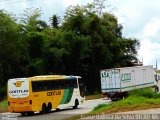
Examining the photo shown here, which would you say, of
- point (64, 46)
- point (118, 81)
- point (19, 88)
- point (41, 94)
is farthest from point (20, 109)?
point (64, 46)

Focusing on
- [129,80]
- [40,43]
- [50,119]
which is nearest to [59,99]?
[50,119]

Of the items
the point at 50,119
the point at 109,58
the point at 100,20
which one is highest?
the point at 100,20

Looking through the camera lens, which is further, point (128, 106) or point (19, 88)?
point (19, 88)

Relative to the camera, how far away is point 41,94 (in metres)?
36.4

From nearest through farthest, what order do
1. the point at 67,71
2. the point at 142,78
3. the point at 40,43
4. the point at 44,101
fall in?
the point at 44,101
the point at 142,78
the point at 40,43
the point at 67,71

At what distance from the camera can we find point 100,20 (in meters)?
69.1

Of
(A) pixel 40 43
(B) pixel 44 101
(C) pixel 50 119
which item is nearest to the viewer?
(C) pixel 50 119

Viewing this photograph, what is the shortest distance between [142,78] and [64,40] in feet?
53.3

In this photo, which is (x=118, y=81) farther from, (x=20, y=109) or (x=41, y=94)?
(x=20, y=109)

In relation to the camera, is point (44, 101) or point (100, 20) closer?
point (44, 101)

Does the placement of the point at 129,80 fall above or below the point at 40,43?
below

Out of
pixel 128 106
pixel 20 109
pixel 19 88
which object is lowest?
pixel 20 109

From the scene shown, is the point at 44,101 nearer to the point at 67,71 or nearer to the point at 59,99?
the point at 59,99

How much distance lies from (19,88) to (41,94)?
184 centimetres
